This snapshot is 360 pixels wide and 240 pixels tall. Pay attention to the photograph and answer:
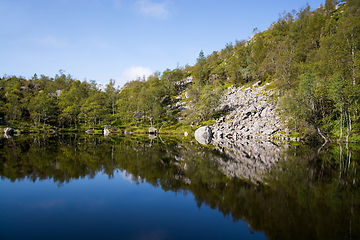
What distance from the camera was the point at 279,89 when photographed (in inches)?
2606

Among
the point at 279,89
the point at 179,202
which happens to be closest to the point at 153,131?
the point at 279,89

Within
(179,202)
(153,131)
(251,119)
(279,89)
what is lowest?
(179,202)

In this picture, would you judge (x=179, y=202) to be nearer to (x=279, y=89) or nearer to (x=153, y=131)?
(x=279, y=89)

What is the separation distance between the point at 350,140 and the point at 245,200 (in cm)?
4597

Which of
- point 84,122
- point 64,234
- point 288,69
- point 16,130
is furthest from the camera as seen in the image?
point 84,122

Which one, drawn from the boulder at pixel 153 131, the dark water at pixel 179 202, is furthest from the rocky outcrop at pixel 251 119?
the dark water at pixel 179 202

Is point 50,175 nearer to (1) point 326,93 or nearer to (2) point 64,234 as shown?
(2) point 64,234

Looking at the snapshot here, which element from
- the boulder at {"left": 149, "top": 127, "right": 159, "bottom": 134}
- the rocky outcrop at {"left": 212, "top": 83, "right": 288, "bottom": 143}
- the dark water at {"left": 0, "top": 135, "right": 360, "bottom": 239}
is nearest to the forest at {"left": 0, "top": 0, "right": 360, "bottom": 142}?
the rocky outcrop at {"left": 212, "top": 83, "right": 288, "bottom": 143}

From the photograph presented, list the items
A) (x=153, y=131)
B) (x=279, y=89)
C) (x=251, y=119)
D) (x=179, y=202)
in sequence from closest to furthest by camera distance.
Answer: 1. (x=179, y=202)
2. (x=251, y=119)
3. (x=279, y=89)
4. (x=153, y=131)

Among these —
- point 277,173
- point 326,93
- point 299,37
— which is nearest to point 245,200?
point 277,173

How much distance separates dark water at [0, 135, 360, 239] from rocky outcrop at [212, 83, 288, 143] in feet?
122

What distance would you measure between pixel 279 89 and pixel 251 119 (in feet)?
49.8

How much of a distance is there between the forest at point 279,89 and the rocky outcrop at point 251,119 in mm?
5696

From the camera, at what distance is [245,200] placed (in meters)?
11.8
